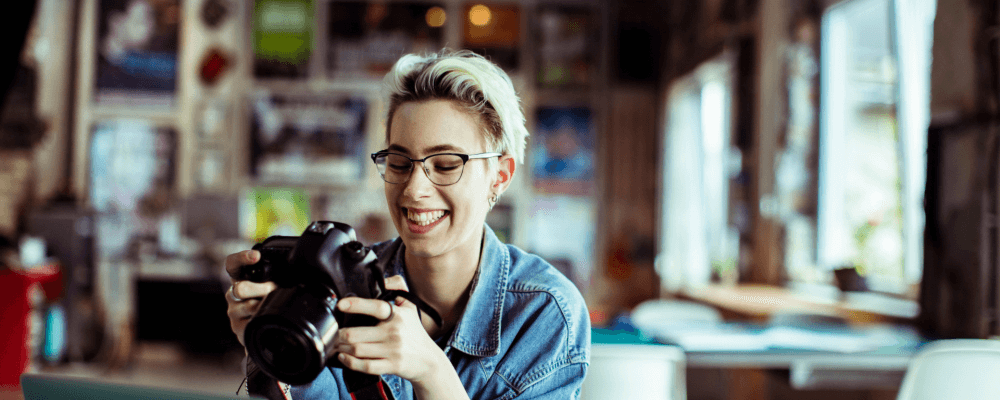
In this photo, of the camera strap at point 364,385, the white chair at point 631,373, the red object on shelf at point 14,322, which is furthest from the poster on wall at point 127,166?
the camera strap at point 364,385

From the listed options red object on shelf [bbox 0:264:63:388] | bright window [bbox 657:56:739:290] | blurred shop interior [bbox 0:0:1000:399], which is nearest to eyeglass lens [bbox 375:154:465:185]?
blurred shop interior [bbox 0:0:1000:399]

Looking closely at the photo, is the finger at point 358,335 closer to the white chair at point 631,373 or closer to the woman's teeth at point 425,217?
the woman's teeth at point 425,217

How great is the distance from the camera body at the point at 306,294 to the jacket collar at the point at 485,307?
0.24 metres

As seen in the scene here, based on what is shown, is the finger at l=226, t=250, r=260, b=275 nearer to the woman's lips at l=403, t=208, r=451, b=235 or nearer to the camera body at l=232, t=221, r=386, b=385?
the camera body at l=232, t=221, r=386, b=385

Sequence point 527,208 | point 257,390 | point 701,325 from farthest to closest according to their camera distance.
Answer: point 527,208 < point 701,325 < point 257,390

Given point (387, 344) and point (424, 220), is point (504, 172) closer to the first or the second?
point (424, 220)

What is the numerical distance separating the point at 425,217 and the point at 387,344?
0.26m

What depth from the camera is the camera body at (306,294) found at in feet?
2.51

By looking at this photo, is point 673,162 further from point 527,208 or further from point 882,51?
point 882,51

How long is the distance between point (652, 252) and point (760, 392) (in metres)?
3.24

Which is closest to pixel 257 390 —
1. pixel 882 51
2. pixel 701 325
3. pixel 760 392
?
pixel 701 325

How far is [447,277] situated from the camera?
1156 millimetres

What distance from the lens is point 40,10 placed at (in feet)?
21.1

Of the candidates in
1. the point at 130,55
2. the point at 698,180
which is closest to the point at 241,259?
the point at 698,180
